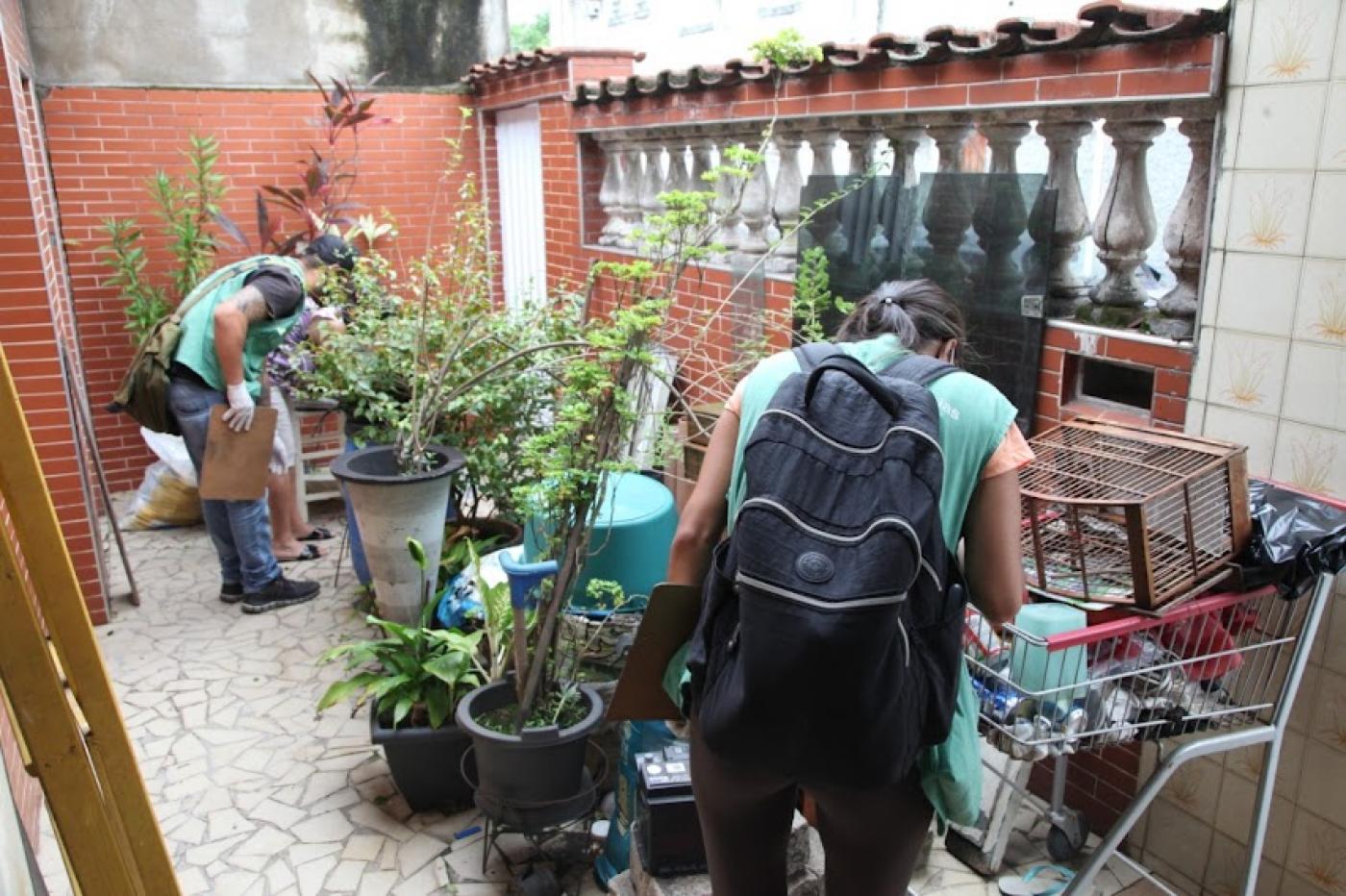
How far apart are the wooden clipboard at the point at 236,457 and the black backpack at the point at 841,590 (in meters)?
3.99

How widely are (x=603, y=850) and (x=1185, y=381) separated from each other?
93.3 inches

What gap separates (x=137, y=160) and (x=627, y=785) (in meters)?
6.28

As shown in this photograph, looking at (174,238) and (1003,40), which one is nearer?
(1003,40)

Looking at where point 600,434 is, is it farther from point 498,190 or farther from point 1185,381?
point 498,190

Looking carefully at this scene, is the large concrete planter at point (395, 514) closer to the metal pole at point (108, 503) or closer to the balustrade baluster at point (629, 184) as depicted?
the metal pole at point (108, 503)

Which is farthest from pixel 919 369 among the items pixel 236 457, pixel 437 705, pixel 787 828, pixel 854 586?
pixel 236 457

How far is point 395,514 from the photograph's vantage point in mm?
4883

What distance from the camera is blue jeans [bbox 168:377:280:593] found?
→ 17.8 ft

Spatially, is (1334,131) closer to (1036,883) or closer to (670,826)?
(1036,883)

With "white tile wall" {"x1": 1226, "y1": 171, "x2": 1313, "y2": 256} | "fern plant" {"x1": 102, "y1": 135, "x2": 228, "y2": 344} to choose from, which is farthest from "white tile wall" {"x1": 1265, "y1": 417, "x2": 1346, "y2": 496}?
"fern plant" {"x1": 102, "y1": 135, "x2": 228, "y2": 344}

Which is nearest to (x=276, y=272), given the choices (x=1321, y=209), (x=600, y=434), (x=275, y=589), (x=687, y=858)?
(x=275, y=589)

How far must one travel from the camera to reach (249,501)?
18.4ft

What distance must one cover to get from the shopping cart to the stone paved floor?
990 millimetres

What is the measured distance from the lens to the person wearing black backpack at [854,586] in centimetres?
187
